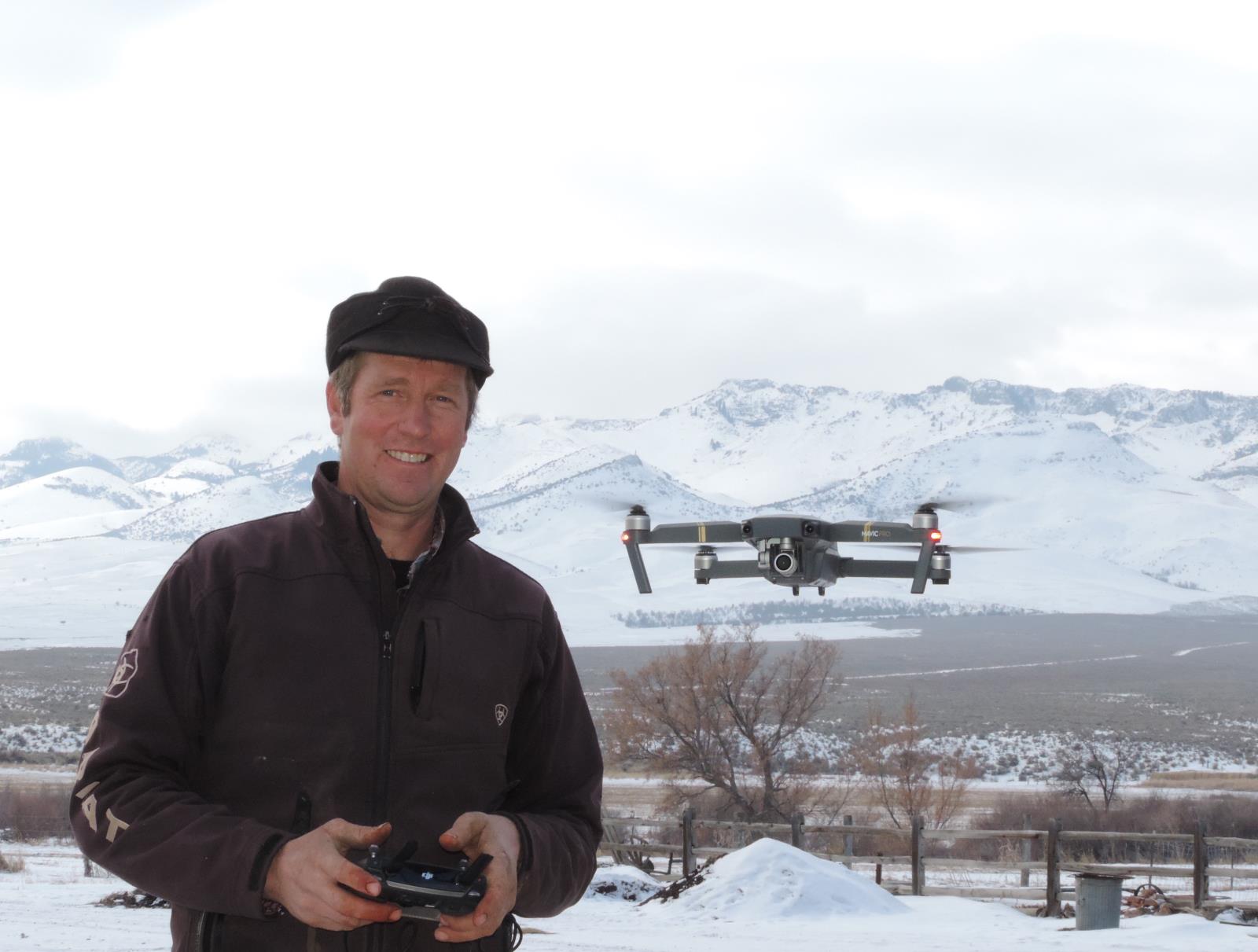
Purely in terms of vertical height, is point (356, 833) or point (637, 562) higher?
point (637, 562)

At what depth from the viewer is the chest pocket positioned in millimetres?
2586

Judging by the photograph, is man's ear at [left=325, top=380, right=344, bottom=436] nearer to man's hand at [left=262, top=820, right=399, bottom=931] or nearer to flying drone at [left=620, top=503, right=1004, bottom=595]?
man's hand at [left=262, top=820, right=399, bottom=931]

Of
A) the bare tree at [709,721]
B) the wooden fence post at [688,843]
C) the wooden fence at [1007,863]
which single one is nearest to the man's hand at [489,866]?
the wooden fence at [1007,863]

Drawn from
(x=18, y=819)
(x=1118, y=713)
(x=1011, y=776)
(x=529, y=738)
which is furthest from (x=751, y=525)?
(x=1118, y=713)

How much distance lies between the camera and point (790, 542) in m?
16.5

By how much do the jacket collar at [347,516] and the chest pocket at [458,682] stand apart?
0.17 m

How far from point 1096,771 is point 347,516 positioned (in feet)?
151

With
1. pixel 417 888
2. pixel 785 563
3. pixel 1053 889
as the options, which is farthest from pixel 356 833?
pixel 1053 889

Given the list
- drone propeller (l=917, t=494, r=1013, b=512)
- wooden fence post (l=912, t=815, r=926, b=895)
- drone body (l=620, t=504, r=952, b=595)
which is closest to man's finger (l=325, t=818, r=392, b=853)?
drone propeller (l=917, t=494, r=1013, b=512)

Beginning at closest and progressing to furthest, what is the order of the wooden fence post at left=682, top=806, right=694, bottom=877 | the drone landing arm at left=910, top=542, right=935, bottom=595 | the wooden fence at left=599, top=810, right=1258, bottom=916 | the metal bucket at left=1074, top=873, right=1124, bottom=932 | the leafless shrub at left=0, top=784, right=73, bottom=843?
the drone landing arm at left=910, top=542, right=935, bottom=595, the metal bucket at left=1074, top=873, right=1124, bottom=932, the wooden fence at left=599, top=810, right=1258, bottom=916, the wooden fence post at left=682, top=806, right=694, bottom=877, the leafless shrub at left=0, top=784, right=73, bottom=843

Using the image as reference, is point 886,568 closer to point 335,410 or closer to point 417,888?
point 335,410

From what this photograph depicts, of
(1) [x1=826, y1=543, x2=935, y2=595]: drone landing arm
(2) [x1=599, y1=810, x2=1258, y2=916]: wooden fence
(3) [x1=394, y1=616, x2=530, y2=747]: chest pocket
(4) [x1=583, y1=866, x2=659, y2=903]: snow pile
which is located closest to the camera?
(3) [x1=394, y1=616, x2=530, y2=747]: chest pocket

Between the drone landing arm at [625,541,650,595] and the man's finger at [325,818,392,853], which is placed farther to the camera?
the drone landing arm at [625,541,650,595]

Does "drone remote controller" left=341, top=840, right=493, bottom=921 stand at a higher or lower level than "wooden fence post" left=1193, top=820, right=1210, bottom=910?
higher
